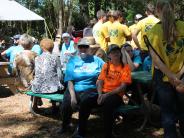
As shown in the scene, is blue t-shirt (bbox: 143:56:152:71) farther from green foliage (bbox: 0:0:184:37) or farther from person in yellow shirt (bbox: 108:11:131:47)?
green foliage (bbox: 0:0:184:37)

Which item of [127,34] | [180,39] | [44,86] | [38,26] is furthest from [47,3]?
[180,39]

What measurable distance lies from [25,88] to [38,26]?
64.2ft

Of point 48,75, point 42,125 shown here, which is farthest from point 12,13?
point 42,125

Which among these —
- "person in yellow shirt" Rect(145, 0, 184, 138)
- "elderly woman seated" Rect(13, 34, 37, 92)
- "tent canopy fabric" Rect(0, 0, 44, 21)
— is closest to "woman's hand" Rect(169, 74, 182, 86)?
"person in yellow shirt" Rect(145, 0, 184, 138)

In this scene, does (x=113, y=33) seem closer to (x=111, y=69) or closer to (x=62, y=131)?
(x=111, y=69)

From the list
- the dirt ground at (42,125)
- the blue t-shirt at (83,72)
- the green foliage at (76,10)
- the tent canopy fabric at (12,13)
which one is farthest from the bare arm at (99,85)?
the green foliage at (76,10)

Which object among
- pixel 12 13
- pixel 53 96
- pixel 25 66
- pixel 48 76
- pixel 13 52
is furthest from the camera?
pixel 12 13

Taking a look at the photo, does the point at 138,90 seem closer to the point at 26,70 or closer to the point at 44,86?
the point at 44,86

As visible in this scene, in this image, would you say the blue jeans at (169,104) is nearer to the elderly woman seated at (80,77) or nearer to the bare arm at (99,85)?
the bare arm at (99,85)

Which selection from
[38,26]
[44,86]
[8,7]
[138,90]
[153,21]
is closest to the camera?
[138,90]

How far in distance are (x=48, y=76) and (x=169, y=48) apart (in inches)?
120

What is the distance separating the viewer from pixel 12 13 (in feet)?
53.9

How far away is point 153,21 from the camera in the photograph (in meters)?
7.70

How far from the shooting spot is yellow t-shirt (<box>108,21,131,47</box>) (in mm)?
8445
